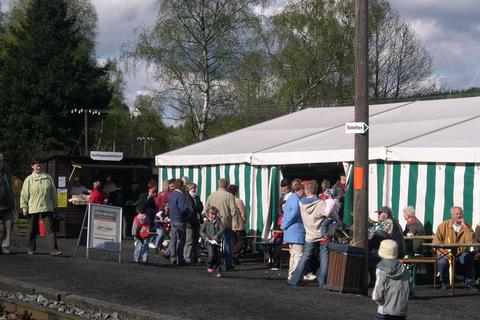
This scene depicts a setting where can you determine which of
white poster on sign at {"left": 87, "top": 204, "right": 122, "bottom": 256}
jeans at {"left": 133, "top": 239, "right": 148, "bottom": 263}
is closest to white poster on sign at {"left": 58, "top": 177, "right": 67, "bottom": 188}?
white poster on sign at {"left": 87, "top": 204, "right": 122, "bottom": 256}

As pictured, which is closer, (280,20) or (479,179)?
(479,179)

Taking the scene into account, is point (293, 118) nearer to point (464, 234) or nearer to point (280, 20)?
point (464, 234)

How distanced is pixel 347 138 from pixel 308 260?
4.51 metres

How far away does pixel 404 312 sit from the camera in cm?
802

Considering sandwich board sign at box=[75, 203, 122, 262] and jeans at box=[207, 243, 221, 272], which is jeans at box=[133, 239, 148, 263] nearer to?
sandwich board sign at box=[75, 203, 122, 262]

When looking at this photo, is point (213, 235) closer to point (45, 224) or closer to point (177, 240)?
point (177, 240)

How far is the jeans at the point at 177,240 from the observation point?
1614cm

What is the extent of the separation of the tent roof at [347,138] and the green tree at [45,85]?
2764cm

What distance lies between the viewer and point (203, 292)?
12117 millimetres

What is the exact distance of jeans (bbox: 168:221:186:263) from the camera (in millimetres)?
16141

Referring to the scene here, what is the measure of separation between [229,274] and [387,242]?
22.8 ft

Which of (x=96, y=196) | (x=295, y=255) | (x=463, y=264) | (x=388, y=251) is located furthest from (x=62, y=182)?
(x=388, y=251)

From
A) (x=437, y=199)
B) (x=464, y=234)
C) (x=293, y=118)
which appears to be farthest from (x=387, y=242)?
(x=293, y=118)

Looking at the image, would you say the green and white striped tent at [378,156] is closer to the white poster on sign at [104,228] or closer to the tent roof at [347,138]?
the tent roof at [347,138]
